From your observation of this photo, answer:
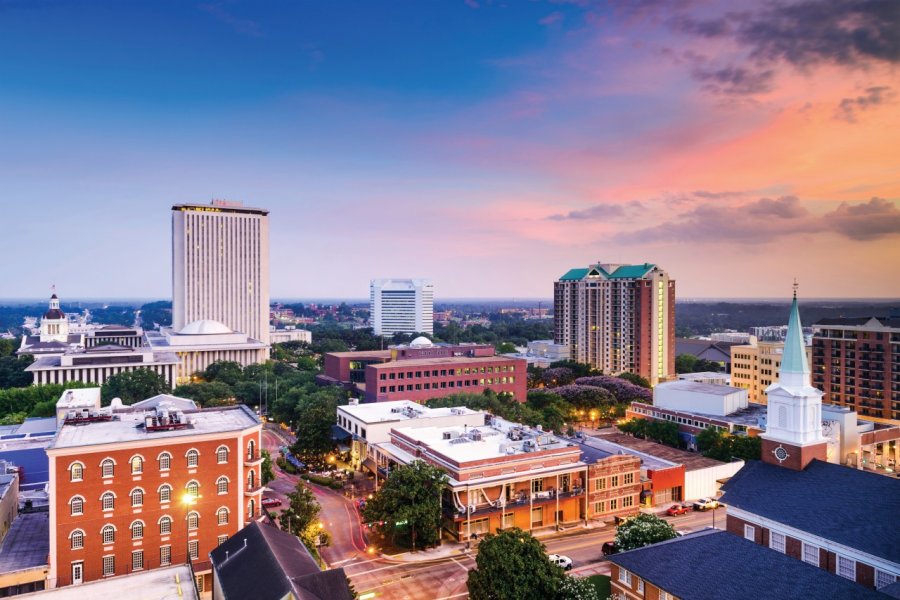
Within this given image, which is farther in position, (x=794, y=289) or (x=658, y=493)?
(x=658, y=493)

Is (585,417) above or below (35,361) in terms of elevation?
below

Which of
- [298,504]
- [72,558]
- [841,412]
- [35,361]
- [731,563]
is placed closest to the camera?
[731,563]

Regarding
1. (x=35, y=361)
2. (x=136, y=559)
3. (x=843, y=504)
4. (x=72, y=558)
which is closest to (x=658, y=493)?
(x=843, y=504)

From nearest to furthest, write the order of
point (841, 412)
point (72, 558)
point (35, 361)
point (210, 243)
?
1. point (72, 558)
2. point (841, 412)
3. point (35, 361)
4. point (210, 243)

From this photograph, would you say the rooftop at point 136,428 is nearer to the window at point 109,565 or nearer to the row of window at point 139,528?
the row of window at point 139,528

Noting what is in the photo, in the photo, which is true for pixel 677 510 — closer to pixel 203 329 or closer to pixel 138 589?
pixel 138 589

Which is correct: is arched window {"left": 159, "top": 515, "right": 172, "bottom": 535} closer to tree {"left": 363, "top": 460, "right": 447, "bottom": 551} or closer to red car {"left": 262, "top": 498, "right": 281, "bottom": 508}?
tree {"left": 363, "top": 460, "right": 447, "bottom": 551}

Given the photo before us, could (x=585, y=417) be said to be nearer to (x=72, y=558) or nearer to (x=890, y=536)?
(x=890, y=536)
